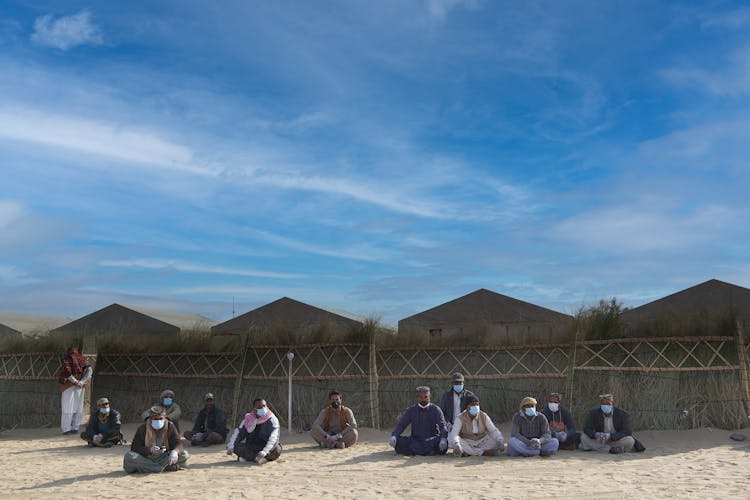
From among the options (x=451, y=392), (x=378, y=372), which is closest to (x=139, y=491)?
(x=451, y=392)

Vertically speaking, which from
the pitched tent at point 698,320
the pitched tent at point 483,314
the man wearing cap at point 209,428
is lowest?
the man wearing cap at point 209,428

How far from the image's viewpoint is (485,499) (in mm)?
6832

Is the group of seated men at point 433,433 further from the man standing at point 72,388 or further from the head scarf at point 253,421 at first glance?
the man standing at point 72,388

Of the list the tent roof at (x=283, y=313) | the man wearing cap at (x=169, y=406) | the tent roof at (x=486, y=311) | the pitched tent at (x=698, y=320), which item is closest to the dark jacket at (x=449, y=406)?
the pitched tent at (x=698, y=320)

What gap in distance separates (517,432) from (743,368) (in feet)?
14.8

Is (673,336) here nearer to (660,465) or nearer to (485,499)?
(660,465)

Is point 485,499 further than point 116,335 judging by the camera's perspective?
No

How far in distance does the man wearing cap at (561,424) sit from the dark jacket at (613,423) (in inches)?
8.0

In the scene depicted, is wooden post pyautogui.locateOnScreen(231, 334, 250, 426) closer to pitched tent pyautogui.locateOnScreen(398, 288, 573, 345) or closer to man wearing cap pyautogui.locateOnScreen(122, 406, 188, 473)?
man wearing cap pyautogui.locateOnScreen(122, 406, 188, 473)

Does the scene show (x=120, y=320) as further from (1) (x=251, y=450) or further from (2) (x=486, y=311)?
(1) (x=251, y=450)

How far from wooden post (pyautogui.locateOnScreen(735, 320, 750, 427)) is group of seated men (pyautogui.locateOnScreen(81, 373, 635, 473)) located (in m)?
2.79

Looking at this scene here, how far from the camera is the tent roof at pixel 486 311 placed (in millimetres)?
16781

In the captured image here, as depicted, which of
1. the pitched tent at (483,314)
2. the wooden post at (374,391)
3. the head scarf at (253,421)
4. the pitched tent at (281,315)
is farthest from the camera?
the pitched tent at (281,315)

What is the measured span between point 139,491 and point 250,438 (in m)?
2.06
